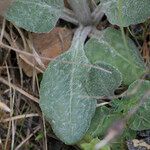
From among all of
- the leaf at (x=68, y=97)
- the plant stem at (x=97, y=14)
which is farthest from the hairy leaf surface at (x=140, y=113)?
the plant stem at (x=97, y=14)

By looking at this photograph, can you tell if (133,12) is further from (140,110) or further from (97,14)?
(140,110)

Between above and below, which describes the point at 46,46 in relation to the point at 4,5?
below

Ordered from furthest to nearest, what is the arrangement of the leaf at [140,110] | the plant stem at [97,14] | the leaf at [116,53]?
the plant stem at [97,14]
the leaf at [116,53]
the leaf at [140,110]

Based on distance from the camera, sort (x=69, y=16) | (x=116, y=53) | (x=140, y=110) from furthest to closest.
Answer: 1. (x=69, y=16)
2. (x=116, y=53)
3. (x=140, y=110)

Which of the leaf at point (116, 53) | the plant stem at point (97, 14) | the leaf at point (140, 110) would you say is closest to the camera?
the leaf at point (140, 110)

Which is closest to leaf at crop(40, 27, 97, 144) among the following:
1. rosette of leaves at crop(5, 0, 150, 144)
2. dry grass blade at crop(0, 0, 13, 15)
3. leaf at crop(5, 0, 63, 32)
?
rosette of leaves at crop(5, 0, 150, 144)

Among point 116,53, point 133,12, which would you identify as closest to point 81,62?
point 116,53

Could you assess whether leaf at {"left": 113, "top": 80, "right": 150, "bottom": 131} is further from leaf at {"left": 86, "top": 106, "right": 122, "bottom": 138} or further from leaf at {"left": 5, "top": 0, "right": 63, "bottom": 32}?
leaf at {"left": 5, "top": 0, "right": 63, "bottom": 32}

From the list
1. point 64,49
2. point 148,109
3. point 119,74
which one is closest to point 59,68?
point 64,49

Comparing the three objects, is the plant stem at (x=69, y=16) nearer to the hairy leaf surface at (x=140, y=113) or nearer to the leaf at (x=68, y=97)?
the leaf at (x=68, y=97)
